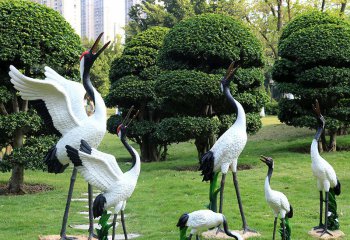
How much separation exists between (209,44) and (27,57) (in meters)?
4.55

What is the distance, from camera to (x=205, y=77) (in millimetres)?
12125

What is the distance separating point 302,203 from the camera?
29.7 ft

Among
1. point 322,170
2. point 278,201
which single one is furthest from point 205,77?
point 278,201

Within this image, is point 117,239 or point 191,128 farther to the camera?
point 191,128

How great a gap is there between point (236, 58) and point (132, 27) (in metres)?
17.7

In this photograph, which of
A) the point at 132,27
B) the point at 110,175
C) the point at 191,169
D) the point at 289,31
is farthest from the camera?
the point at 132,27

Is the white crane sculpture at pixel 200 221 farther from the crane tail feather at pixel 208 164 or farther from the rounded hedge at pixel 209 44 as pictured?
the rounded hedge at pixel 209 44

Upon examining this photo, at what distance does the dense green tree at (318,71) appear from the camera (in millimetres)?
13750

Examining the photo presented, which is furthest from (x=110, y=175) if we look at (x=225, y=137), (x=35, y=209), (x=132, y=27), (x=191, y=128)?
(x=132, y=27)

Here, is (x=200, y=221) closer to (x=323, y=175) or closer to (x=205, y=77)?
(x=323, y=175)

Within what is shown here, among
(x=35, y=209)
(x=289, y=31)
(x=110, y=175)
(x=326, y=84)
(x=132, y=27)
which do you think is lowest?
(x=35, y=209)

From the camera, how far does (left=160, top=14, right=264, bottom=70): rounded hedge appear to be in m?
12.5

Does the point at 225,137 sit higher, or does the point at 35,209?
the point at 225,137

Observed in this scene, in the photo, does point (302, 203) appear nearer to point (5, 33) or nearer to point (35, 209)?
point (35, 209)
